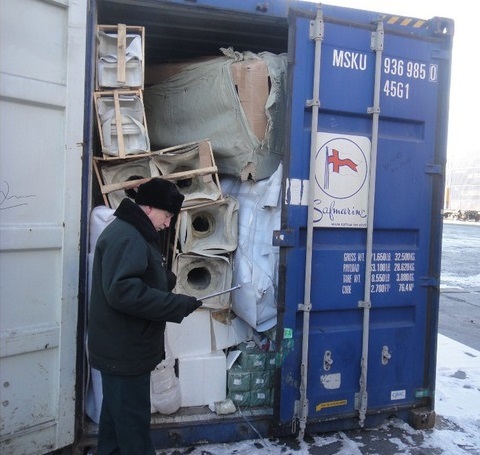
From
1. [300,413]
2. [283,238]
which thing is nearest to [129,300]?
[283,238]

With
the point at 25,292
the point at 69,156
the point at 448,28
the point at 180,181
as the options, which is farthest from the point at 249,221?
the point at 448,28

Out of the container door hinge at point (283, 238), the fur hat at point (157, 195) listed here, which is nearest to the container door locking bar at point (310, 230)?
the container door hinge at point (283, 238)

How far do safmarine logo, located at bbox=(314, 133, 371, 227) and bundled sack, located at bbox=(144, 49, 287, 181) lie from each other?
442 mm

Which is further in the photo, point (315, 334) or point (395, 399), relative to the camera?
point (395, 399)

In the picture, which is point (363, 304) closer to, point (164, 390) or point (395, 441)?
point (395, 441)

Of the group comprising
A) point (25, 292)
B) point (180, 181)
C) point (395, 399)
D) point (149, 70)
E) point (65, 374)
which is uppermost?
point (149, 70)

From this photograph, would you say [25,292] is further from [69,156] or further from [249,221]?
[249,221]

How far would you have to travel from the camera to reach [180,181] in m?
3.97

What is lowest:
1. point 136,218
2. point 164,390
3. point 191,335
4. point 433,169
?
point 164,390

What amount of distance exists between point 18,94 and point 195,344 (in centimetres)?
197

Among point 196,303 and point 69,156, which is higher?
point 69,156

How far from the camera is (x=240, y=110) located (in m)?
3.58

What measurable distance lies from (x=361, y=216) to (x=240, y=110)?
44.7 inches

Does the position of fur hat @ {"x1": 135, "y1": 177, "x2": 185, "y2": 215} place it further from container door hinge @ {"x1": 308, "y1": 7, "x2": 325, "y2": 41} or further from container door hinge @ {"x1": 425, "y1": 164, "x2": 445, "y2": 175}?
container door hinge @ {"x1": 425, "y1": 164, "x2": 445, "y2": 175}
